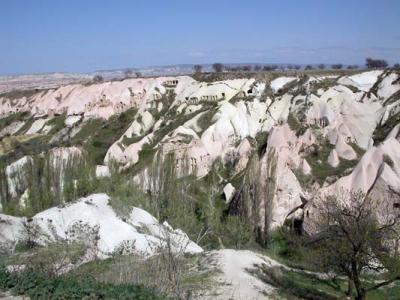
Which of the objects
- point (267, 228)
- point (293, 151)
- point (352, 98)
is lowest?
point (267, 228)

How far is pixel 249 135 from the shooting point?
4828cm

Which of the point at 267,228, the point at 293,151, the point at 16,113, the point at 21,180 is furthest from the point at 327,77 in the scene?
the point at 16,113

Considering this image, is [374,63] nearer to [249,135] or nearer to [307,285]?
[249,135]

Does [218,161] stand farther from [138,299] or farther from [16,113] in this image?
[16,113]

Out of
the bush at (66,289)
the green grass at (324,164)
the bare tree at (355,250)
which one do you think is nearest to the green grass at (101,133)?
the green grass at (324,164)

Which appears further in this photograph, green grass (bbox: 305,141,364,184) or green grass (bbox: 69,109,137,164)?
green grass (bbox: 69,109,137,164)

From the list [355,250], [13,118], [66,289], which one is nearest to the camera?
[66,289]

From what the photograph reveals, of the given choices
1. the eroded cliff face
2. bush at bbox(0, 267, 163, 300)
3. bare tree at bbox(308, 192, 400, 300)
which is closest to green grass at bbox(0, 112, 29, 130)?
the eroded cliff face

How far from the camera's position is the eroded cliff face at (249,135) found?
3397cm

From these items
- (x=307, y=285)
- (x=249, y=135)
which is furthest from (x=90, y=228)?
(x=249, y=135)

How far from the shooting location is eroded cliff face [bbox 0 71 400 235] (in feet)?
111

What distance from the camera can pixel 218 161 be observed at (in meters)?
44.8

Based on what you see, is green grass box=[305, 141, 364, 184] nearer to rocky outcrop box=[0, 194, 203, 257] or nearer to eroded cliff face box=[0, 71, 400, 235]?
eroded cliff face box=[0, 71, 400, 235]

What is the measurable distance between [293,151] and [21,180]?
71.5 feet
